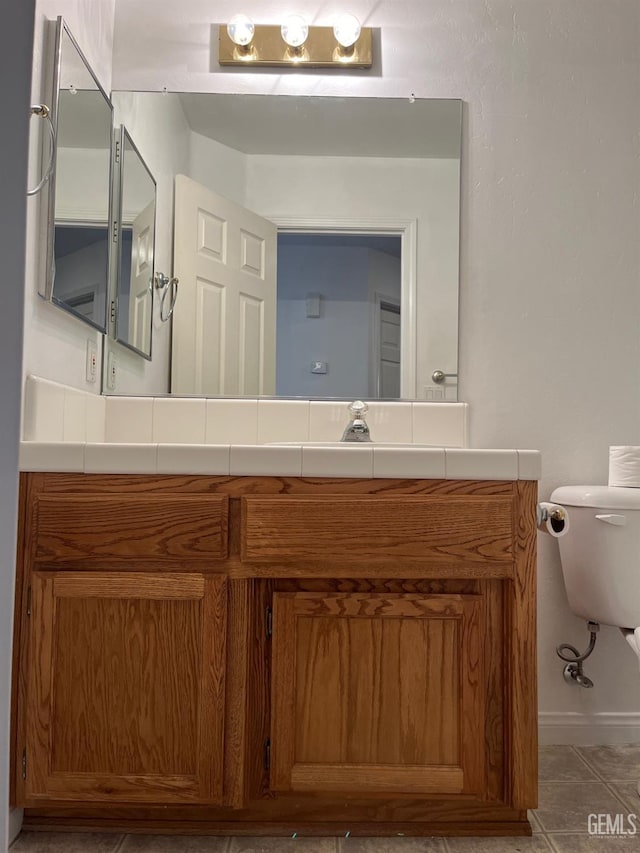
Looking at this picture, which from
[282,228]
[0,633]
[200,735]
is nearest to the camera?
[0,633]

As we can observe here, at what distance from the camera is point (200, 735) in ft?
4.44

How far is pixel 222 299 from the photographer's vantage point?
2031 mm

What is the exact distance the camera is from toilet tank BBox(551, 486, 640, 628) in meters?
1.74

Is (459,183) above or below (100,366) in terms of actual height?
above

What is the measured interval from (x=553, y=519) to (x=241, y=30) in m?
1.67

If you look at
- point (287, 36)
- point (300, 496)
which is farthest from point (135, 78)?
point (300, 496)

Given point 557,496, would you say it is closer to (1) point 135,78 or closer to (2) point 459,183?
(2) point 459,183

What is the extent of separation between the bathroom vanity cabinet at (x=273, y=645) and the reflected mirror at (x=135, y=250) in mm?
713

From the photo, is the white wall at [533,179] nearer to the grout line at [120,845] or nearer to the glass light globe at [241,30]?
the glass light globe at [241,30]

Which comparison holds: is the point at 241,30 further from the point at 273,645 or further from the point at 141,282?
the point at 273,645

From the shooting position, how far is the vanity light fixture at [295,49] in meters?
2.06

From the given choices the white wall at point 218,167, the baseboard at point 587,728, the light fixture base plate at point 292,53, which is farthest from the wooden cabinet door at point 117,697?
the light fixture base plate at point 292,53

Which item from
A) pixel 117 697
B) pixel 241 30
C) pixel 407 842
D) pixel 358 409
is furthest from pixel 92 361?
pixel 407 842

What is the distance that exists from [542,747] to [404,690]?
0.83 metres
